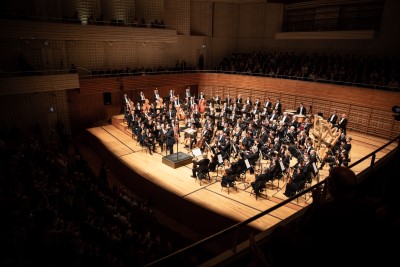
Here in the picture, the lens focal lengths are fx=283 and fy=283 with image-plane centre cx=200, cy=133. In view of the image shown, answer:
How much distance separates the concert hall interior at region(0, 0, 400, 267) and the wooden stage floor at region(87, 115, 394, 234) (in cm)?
6

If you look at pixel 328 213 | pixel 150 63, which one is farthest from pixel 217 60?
pixel 328 213

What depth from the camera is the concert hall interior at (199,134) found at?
2.52 m

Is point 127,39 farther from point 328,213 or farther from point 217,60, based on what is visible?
point 328,213

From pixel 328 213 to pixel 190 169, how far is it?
8.65 m

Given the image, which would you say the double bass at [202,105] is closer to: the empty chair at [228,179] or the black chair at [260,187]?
the empty chair at [228,179]

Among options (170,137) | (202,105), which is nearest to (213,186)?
(170,137)

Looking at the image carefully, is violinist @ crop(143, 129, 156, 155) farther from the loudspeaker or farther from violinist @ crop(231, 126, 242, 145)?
the loudspeaker

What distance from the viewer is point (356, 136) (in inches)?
526

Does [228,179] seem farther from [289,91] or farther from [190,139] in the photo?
[289,91]

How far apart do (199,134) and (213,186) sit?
4.85 metres

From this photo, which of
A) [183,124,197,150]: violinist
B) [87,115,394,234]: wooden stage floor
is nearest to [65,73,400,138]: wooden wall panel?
[87,115,394,234]: wooden stage floor

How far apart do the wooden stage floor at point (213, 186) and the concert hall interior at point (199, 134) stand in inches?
2.3

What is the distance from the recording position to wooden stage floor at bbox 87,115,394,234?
751 cm

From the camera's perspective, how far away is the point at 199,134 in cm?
1355
